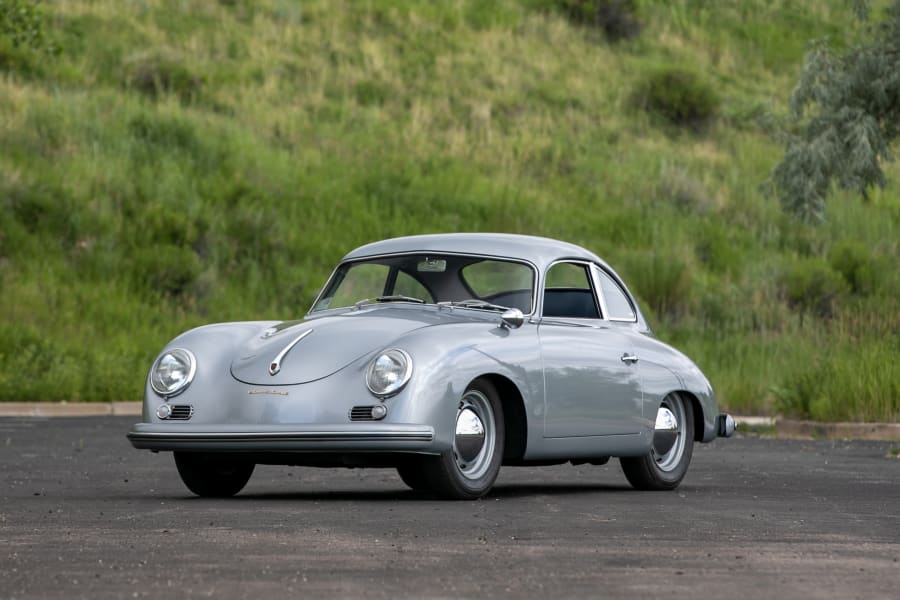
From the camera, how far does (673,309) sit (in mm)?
37812

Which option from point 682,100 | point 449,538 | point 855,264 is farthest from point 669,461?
point 682,100

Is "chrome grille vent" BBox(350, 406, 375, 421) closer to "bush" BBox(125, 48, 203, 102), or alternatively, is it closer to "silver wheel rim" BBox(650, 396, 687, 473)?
"silver wheel rim" BBox(650, 396, 687, 473)

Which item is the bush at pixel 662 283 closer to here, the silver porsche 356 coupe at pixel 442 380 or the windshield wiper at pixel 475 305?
the silver porsche 356 coupe at pixel 442 380

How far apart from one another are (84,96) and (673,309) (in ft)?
48.4

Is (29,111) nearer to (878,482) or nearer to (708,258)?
(708,258)

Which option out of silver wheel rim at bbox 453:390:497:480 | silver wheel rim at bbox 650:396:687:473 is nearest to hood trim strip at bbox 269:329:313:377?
silver wheel rim at bbox 453:390:497:480

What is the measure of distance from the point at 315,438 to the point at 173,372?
4.14 ft

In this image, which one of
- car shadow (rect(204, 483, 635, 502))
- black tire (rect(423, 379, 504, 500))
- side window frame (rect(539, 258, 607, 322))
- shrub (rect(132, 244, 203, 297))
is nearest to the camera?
black tire (rect(423, 379, 504, 500))

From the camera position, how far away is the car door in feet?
38.2

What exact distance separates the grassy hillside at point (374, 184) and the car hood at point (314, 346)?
1090 cm

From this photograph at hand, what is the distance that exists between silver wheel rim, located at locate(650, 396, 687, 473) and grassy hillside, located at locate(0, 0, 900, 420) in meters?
8.16

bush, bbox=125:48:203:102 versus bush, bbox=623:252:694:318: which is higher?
bush, bbox=125:48:203:102

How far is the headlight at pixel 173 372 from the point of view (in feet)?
36.2

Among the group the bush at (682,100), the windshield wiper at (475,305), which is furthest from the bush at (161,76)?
the windshield wiper at (475,305)
